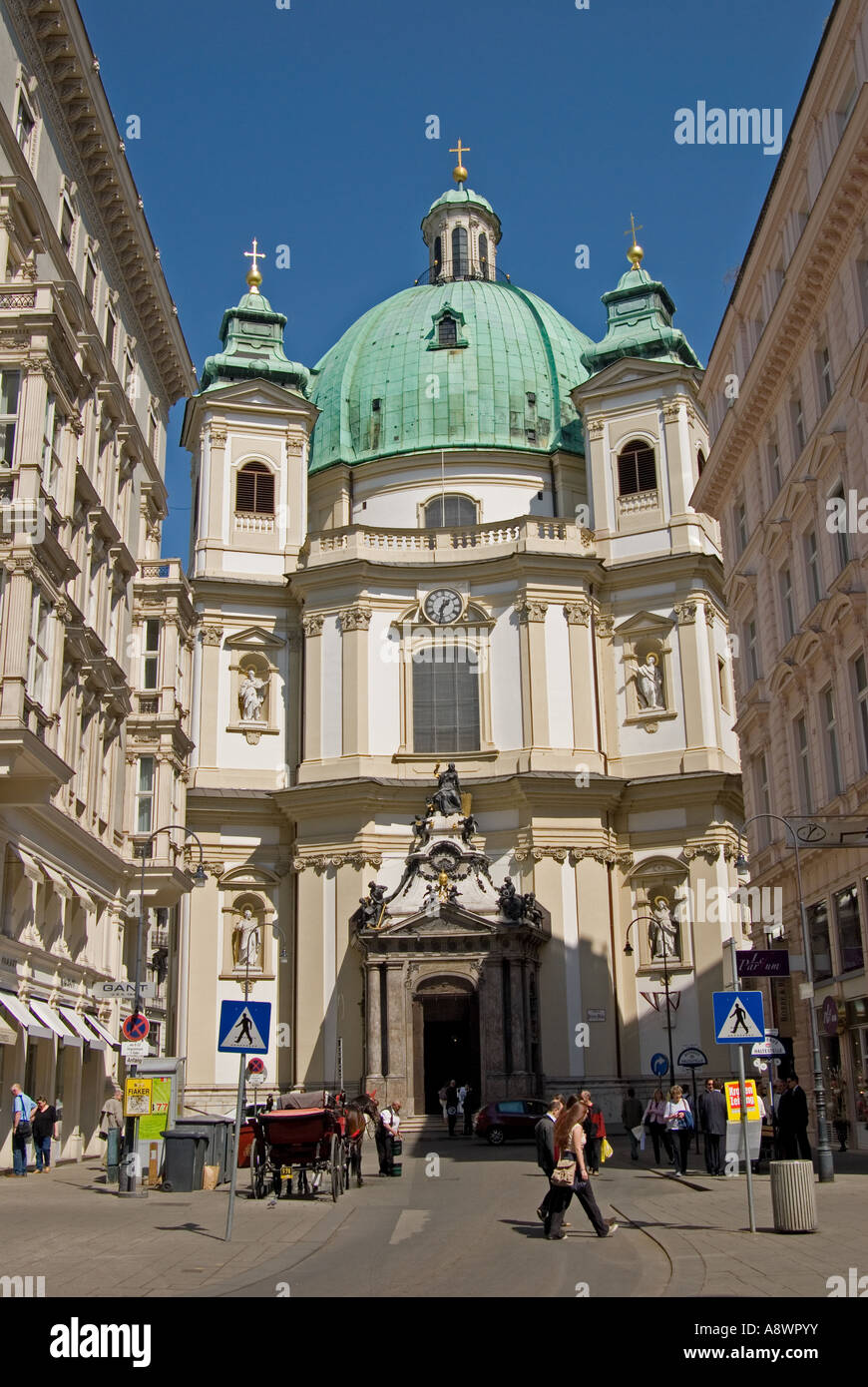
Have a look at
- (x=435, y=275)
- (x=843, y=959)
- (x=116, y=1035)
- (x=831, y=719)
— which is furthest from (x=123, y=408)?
(x=435, y=275)

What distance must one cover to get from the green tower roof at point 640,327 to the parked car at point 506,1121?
3246cm

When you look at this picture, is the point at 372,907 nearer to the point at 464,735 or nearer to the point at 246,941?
the point at 246,941

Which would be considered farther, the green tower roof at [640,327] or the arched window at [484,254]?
the arched window at [484,254]

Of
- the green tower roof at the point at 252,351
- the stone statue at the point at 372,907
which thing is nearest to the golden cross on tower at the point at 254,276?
the green tower roof at the point at 252,351

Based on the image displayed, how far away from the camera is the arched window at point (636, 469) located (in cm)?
5844

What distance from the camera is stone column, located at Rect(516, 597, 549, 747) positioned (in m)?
53.5

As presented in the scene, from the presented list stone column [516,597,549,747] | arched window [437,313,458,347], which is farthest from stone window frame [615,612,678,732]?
arched window [437,313,458,347]

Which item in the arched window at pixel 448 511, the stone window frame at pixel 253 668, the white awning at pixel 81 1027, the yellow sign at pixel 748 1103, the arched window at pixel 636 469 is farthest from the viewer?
the arched window at pixel 448 511

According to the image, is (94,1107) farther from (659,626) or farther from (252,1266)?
(659,626)

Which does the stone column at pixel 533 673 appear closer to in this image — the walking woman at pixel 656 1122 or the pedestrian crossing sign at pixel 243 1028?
the walking woman at pixel 656 1122

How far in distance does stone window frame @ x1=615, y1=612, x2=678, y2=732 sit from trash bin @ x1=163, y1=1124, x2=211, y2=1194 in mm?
31980

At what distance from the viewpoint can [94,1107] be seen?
120ft

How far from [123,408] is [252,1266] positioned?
89.8 ft

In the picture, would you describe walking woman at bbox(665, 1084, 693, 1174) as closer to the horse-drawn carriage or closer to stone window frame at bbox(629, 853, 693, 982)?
the horse-drawn carriage
